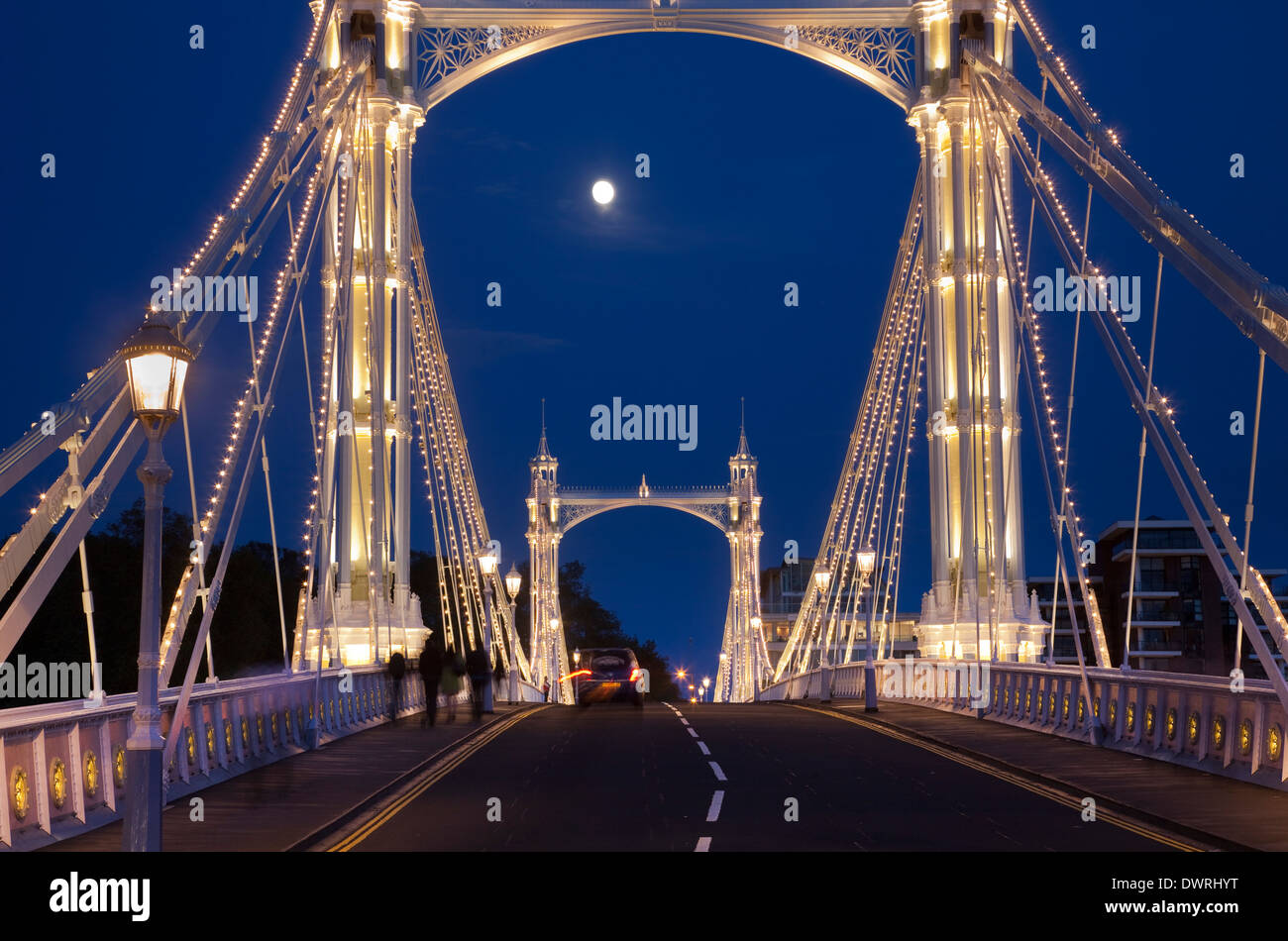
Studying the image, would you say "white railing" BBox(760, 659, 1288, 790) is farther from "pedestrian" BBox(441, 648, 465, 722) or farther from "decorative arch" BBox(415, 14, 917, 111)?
"decorative arch" BBox(415, 14, 917, 111)

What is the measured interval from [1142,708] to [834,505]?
26.3 metres

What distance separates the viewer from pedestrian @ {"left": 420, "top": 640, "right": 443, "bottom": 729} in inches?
1139

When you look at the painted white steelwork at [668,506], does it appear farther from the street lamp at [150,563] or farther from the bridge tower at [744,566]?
the street lamp at [150,563]

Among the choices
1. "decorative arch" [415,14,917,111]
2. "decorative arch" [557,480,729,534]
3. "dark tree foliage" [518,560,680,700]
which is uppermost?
"decorative arch" [415,14,917,111]

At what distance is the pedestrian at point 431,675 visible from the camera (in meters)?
28.9

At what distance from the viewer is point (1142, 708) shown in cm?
2055

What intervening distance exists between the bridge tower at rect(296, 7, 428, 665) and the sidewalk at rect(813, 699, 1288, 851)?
1156 cm

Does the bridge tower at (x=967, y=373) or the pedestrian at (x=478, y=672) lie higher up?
the bridge tower at (x=967, y=373)

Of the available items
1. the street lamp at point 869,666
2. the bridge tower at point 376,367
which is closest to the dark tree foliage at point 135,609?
the bridge tower at point 376,367

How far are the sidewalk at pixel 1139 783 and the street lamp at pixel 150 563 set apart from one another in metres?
8.28

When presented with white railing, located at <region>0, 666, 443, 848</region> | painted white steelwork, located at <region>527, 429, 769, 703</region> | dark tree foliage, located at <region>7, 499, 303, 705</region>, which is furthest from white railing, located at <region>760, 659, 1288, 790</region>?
painted white steelwork, located at <region>527, 429, 769, 703</region>

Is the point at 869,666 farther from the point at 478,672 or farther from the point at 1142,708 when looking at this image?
the point at 1142,708
